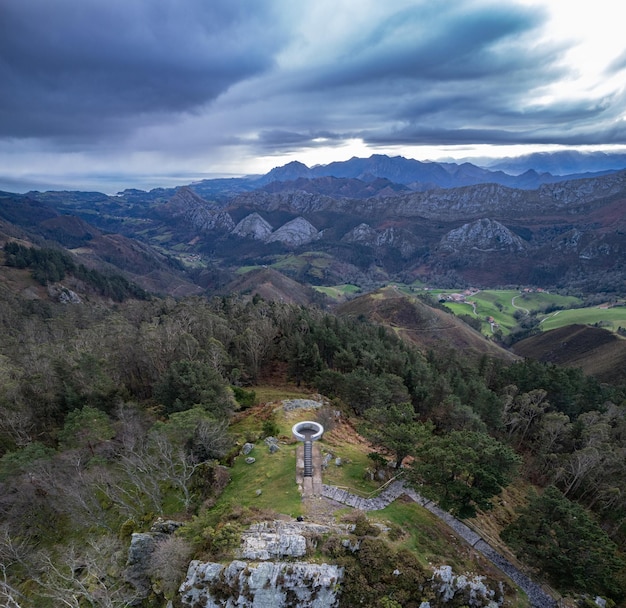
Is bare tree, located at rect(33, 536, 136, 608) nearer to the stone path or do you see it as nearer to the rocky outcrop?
the rocky outcrop

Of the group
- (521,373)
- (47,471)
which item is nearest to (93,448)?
(47,471)

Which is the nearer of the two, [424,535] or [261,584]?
[261,584]

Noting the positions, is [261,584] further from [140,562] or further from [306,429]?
[306,429]

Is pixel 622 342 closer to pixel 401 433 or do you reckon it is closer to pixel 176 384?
pixel 401 433

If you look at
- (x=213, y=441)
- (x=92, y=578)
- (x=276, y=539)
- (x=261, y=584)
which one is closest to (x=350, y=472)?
(x=276, y=539)

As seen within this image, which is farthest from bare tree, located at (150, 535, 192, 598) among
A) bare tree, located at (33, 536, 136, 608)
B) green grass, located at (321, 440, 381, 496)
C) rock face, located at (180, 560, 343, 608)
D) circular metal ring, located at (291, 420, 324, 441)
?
circular metal ring, located at (291, 420, 324, 441)
